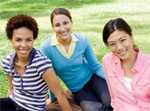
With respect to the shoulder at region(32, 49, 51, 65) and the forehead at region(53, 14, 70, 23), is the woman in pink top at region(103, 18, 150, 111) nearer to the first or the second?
the shoulder at region(32, 49, 51, 65)

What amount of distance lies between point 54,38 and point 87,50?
37cm

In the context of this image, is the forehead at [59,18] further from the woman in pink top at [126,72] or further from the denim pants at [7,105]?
the denim pants at [7,105]

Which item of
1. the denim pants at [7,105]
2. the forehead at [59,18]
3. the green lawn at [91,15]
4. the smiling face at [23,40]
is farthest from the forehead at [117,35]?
the green lawn at [91,15]

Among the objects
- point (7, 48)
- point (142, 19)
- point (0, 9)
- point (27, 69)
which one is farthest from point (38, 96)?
point (0, 9)

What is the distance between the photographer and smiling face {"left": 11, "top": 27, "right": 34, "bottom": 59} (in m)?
4.50

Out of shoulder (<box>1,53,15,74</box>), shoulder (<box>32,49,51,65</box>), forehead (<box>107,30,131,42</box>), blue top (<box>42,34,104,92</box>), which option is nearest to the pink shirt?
forehead (<box>107,30,131,42</box>)

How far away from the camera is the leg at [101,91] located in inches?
203

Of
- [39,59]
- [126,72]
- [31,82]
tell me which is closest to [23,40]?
[39,59]

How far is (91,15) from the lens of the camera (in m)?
12.4

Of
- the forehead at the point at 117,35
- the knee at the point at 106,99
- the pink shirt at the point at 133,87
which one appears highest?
the forehead at the point at 117,35

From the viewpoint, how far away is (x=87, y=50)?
17.6 feet

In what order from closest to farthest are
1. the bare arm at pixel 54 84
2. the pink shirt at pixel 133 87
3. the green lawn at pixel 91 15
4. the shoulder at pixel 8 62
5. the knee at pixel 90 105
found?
the pink shirt at pixel 133 87, the bare arm at pixel 54 84, the shoulder at pixel 8 62, the knee at pixel 90 105, the green lawn at pixel 91 15

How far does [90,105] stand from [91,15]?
7.45m

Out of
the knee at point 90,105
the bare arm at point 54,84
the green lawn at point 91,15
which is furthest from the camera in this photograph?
the green lawn at point 91,15
